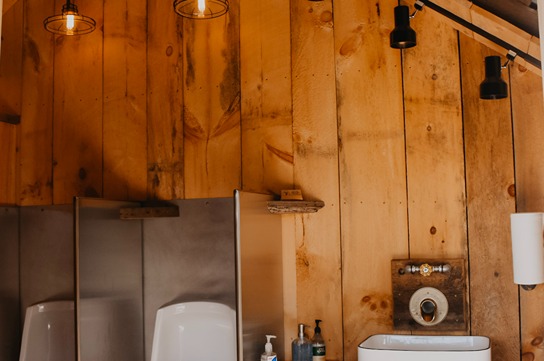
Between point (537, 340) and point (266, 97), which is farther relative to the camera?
point (266, 97)

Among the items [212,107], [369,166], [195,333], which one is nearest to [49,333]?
[195,333]

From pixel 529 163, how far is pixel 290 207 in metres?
1.05

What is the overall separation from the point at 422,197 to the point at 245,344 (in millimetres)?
1059

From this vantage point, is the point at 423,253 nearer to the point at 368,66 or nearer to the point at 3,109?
the point at 368,66

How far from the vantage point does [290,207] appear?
269 centimetres

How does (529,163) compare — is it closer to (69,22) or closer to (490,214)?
(490,214)

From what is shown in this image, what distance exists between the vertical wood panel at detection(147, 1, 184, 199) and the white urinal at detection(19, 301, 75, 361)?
813 mm

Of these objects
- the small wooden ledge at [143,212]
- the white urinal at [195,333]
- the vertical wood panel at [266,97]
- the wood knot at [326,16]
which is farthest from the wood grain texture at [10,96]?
the wood knot at [326,16]

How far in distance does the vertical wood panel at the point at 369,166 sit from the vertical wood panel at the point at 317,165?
5 centimetres

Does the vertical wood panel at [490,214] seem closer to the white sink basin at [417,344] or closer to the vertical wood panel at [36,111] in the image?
the white sink basin at [417,344]

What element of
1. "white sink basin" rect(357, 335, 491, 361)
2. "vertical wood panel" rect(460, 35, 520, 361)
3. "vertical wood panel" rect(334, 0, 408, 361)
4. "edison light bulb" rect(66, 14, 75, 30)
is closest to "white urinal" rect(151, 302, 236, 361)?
"vertical wood panel" rect(334, 0, 408, 361)

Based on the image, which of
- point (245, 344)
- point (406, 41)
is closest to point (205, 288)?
point (245, 344)

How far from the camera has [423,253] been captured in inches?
110

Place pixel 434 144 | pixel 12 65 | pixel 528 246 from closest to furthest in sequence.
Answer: pixel 528 246
pixel 434 144
pixel 12 65
